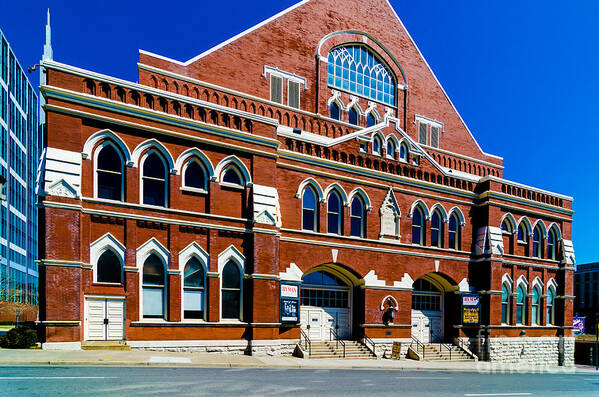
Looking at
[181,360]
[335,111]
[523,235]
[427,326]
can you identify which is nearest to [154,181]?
[181,360]

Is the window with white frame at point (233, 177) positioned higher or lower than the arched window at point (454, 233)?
higher

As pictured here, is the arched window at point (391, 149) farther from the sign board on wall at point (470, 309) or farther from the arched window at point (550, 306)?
the arched window at point (550, 306)

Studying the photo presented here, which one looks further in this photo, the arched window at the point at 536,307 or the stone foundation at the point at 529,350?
the arched window at the point at 536,307

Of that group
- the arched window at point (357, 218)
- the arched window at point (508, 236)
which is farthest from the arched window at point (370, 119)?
the arched window at point (508, 236)

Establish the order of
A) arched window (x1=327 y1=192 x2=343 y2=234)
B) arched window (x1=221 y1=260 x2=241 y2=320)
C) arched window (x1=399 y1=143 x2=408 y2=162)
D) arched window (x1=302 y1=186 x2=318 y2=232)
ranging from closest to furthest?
arched window (x1=221 y1=260 x2=241 y2=320) < arched window (x1=302 y1=186 x2=318 y2=232) < arched window (x1=327 y1=192 x2=343 y2=234) < arched window (x1=399 y1=143 x2=408 y2=162)

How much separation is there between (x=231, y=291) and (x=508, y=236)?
1847 cm

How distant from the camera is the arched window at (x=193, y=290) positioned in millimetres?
18203

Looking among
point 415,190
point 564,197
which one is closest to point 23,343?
point 415,190

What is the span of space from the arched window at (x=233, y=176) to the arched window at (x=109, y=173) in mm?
4224

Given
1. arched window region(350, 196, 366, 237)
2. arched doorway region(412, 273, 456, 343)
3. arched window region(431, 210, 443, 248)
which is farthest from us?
arched window region(431, 210, 443, 248)

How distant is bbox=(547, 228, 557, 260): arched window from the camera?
3098cm

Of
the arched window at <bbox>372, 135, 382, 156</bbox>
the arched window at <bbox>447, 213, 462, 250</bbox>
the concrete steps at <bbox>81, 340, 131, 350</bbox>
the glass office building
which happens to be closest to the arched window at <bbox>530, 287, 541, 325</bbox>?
the arched window at <bbox>447, 213, 462, 250</bbox>

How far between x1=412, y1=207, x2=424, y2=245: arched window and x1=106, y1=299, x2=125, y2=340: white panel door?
15.7 m

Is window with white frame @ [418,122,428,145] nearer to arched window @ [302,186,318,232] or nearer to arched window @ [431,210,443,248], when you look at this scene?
arched window @ [431,210,443,248]
